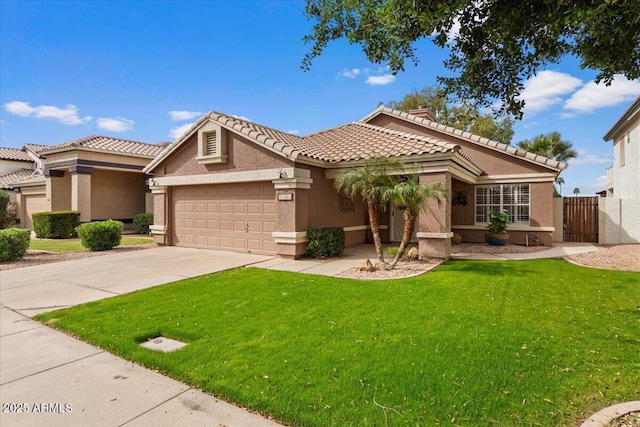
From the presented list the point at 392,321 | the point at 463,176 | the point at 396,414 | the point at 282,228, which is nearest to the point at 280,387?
the point at 396,414

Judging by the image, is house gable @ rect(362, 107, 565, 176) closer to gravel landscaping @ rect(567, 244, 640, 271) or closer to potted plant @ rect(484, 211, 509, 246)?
potted plant @ rect(484, 211, 509, 246)

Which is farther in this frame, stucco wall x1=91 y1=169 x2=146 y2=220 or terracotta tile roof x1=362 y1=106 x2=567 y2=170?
stucco wall x1=91 y1=169 x2=146 y2=220

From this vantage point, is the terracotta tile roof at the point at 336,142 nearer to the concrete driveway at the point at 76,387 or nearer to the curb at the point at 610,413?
the concrete driveway at the point at 76,387

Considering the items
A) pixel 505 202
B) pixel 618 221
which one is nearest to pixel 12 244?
pixel 505 202

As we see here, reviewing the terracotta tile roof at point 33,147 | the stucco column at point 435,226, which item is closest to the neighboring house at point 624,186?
the stucco column at point 435,226

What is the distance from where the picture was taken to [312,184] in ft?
41.7

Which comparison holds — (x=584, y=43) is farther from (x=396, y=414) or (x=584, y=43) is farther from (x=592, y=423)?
(x=396, y=414)

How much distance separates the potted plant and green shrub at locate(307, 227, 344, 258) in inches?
279

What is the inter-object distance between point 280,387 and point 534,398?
2.57m

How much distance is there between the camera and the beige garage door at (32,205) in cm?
2530

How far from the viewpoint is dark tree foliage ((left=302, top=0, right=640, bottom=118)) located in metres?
3.32

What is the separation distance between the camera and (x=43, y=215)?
20.2m

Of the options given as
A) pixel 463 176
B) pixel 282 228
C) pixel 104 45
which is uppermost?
pixel 104 45

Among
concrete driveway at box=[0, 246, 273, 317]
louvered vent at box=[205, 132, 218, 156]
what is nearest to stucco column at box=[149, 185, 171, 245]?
concrete driveway at box=[0, 246, 273, 317]
